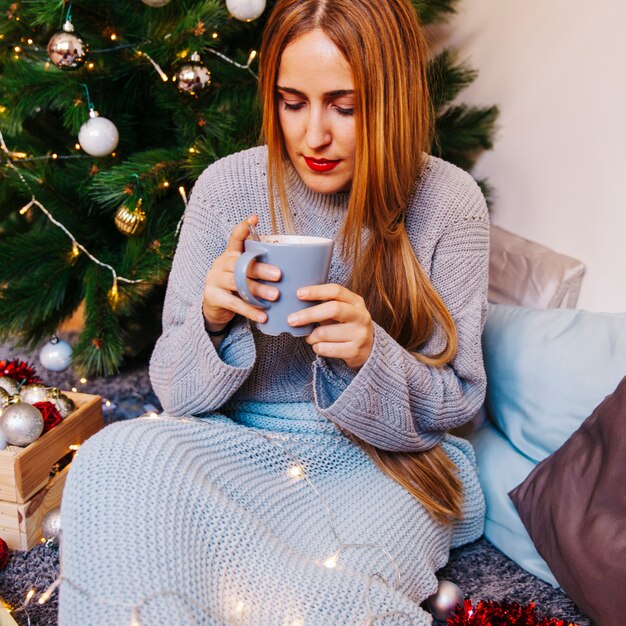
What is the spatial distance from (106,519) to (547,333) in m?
0.73

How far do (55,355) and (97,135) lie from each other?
54 cm

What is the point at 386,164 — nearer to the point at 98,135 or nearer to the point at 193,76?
the point at 193,76

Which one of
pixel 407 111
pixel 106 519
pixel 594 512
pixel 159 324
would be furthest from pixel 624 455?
pixel 159 324

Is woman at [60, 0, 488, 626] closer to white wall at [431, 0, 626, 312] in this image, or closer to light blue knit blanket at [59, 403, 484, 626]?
light blue knit blanket at [59, 403, 484, 626]

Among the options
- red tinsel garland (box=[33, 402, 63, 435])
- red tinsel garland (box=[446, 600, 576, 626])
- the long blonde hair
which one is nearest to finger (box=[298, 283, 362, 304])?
the long blonde hair

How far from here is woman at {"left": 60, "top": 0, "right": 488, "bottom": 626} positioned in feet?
2.23

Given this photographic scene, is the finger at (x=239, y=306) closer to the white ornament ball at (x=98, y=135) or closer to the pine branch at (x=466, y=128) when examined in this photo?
the white ornament ball at (x=98, y=135)

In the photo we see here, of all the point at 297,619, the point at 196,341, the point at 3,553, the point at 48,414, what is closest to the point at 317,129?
the point at 196,341

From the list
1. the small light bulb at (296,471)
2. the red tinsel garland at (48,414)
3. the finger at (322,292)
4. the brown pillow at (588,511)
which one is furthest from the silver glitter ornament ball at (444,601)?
the red tinsel garland at (48,414)

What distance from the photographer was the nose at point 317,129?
2.75 feet

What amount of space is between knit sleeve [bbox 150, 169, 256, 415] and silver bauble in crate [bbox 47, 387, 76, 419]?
30 centimetres

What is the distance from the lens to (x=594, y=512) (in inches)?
34.4

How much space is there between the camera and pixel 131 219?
1.33m

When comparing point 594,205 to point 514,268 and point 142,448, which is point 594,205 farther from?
point 142,448
